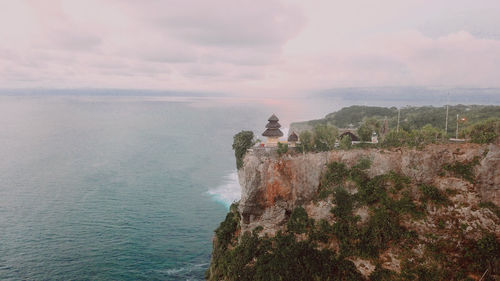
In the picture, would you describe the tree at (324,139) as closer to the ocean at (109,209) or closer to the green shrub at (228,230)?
the green shrub at (228,230)

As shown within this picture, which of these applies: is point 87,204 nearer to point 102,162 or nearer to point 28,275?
point 28,275

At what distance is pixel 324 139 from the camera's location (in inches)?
1192

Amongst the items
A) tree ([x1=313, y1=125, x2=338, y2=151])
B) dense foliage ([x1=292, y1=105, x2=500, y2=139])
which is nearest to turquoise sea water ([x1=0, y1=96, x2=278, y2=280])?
tree ([x1=313, y1=125, x2=338, y2=151])

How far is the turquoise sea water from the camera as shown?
30.7 m

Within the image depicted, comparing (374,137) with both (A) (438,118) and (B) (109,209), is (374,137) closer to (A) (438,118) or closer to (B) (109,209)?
(A) (438,118)

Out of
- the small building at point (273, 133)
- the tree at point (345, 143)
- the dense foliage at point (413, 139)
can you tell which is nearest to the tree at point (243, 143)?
the small building at point (273, 133)

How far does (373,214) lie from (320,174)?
605cm

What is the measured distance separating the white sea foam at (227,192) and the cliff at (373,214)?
17500 mm

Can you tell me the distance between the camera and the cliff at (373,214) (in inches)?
798

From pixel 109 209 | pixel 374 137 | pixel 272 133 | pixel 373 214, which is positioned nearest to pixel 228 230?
pixel 272 133

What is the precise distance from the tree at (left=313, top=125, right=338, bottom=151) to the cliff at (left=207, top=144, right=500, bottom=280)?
1.40 meters

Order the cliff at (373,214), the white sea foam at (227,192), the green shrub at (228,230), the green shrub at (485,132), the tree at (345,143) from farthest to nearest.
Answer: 1. the white sea foam at (227,192)
2. the green shrub at (228,230)
3. the tree at (345,143)
4. the green shrub at (485,132)
5. the cliff at (373,214)

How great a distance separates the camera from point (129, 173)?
5841cm

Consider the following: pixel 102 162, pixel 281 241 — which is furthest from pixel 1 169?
pixel 281 241
